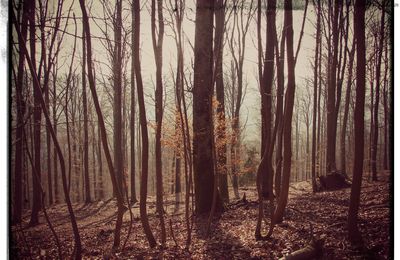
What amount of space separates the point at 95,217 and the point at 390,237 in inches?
360

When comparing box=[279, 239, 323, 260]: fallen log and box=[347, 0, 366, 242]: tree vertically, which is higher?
box=[347, 0, 366, 242]: tree

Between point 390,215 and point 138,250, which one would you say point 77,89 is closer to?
point 138,250

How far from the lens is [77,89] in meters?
14.8

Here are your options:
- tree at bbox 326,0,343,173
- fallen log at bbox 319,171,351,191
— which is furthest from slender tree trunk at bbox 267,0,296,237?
tree at bbox 326,0,343,173

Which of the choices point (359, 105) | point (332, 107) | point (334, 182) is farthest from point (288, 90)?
point (332, 107)

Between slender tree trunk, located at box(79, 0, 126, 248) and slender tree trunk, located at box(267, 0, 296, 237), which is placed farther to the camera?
slender tree trunk, located at box(267, 0, 296, 237)

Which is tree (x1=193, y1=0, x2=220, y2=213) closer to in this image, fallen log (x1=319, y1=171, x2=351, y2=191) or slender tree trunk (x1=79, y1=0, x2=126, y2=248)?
slender tree trunk (x1=79, y1=0, x2=126, y2=248)

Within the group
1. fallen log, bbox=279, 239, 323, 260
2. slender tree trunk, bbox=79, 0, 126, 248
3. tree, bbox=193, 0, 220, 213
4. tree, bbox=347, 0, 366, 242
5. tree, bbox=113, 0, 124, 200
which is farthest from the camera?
tree, bbox=193, 0, 220, 213

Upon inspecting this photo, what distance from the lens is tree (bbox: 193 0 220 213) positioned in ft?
21.6

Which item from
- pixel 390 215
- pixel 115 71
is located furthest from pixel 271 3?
pixel 115 71

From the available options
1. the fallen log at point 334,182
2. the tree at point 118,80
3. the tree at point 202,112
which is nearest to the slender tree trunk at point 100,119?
the tree at point 118,80

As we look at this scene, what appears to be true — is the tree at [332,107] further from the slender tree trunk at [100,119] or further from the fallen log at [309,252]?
the slender tree trunk at [100,119]

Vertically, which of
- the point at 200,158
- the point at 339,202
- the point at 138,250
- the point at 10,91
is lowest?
the point at 138,250

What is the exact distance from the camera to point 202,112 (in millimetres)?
6609
